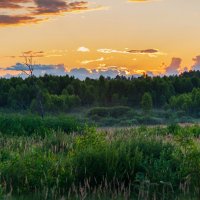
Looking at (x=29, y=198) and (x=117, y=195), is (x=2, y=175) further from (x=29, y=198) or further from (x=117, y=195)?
(x=117, y=195)

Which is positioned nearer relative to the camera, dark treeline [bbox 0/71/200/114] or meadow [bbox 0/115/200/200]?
meadow [bbox 0/115/200/200]

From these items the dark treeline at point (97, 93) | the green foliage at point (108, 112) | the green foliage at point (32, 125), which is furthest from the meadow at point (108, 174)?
the dark treeline at point (97, 93)

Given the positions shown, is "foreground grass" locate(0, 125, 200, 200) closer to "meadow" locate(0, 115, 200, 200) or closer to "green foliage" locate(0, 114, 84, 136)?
"meadow" locate(0, 115, 200, 200)

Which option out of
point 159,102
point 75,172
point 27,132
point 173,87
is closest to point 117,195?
point 75,172

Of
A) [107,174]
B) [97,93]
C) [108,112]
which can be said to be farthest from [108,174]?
[97,93]

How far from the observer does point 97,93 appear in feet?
325

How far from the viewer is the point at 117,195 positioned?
9297 mm

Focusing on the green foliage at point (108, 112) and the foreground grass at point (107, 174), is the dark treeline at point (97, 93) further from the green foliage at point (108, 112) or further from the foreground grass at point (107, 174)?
the foreground grass at point (107, 174)

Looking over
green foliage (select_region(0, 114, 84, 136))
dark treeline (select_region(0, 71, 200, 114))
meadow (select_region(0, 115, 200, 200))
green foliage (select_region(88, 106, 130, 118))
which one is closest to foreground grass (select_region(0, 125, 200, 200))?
meadow (select_region(0, 115, 200, 200))

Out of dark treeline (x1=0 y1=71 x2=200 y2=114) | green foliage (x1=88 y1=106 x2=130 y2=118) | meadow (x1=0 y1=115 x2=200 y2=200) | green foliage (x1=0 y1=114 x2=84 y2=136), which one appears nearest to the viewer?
meadow (x1=0 y1=115 x2=200 y2=200)

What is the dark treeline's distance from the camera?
83.6 m

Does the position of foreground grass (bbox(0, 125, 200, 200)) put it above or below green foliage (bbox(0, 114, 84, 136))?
above

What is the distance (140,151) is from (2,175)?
309 centimetres

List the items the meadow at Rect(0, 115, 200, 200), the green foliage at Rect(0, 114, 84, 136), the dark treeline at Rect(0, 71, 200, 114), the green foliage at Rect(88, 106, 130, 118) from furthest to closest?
the dark treeline at Rect(0, 71, 200, 114), the green foliage at Rect(88, 106, 130, 118), the green foliage at Rect(0, 114, 84, 136), the meadow at Rect(0, 115, 200, 200)
